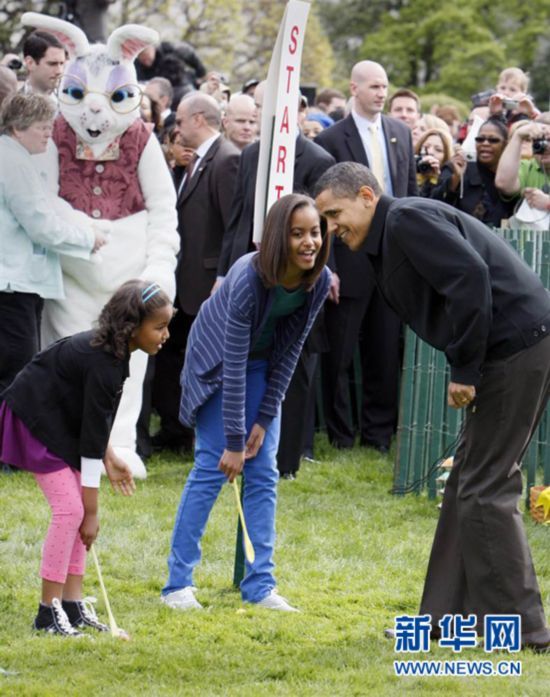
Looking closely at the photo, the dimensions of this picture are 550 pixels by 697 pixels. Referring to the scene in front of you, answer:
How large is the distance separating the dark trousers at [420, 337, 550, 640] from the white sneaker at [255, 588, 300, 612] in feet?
3.32

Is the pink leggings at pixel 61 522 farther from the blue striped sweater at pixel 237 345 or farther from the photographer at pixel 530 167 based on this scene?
the photographer at pixel 530 167

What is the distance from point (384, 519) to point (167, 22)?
2775 centimetres

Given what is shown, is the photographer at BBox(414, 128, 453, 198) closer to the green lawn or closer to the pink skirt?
the green lawn

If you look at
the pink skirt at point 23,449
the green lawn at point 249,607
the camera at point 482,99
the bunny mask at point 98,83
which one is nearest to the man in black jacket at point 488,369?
the green lawn at point 249,607

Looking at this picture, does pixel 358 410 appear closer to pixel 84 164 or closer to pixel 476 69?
pixel 84 164

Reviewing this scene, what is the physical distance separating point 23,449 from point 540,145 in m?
5.46

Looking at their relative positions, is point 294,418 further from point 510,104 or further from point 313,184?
point 510,104

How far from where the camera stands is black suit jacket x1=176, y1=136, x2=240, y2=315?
34.8 feet

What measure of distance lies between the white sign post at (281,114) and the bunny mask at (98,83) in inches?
107

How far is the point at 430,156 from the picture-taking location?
38.7ft

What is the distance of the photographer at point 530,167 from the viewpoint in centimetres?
1077

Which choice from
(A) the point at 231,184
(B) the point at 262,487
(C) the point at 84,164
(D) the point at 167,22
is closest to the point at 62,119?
(C) the point at 84,164

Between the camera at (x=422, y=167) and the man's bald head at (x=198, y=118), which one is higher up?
the man's bald head at (x=198, y=118)

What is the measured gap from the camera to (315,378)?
1141 centimetres
